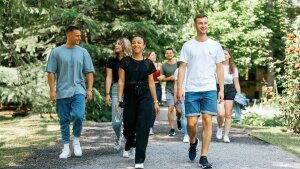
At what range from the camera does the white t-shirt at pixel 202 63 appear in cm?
744

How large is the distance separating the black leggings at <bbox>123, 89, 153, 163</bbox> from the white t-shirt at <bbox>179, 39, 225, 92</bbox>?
68cm

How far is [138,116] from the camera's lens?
727 cm

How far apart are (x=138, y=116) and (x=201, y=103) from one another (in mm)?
950

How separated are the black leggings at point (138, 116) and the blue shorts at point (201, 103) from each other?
58cm

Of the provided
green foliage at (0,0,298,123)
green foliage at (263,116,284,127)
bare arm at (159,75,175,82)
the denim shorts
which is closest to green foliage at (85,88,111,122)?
green foliage at (0,0,298,123)

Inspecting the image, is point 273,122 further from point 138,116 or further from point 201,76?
point 138,116

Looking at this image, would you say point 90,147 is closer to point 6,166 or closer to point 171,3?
point 6,166

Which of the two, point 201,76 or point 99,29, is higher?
point 99,29

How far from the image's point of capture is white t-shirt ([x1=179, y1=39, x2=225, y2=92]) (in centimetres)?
744

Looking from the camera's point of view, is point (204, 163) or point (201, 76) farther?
point (201, 76)

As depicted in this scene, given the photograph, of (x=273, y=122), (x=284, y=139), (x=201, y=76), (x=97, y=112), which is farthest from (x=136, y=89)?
(x=97, y=112)

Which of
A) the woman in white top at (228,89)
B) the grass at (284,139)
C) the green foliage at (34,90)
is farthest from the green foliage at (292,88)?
the green foliage at (34,90)

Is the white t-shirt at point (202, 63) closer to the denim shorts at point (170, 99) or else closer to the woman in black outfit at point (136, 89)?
the woman in black outfit at point (136, 89)

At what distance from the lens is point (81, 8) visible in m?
17.6
